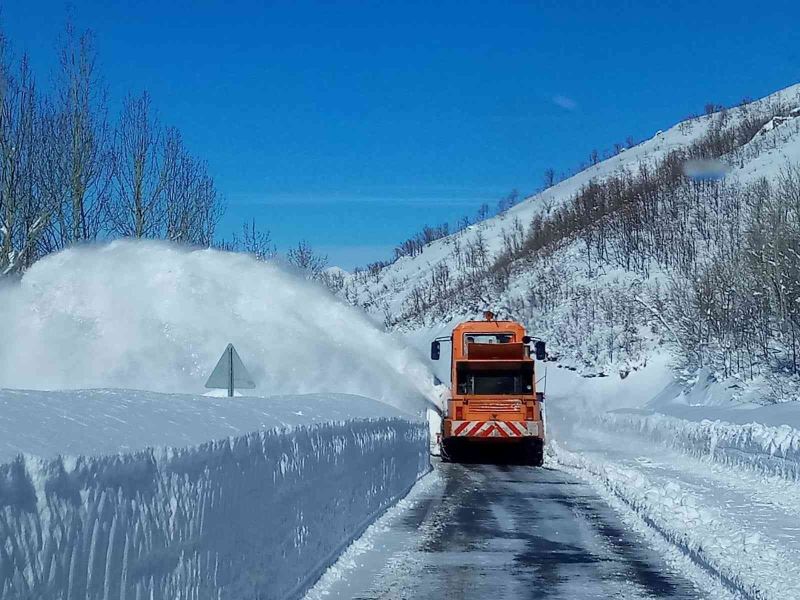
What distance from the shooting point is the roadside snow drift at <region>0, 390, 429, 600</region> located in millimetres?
3594

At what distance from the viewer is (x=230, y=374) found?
12.4m

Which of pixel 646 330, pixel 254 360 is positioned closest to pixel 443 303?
pixel 646 330

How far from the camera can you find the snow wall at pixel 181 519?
3.55 meters

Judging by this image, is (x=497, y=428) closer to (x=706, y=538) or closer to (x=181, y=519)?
(x=706, y=538)

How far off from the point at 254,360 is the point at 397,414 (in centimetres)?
832

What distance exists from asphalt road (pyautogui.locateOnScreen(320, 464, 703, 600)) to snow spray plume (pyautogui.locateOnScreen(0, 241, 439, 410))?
8.49 m

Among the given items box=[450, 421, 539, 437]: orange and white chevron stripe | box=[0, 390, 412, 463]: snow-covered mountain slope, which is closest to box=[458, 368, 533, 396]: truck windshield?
box=[450, 421, 539, 437]: orange and white chevron stripe

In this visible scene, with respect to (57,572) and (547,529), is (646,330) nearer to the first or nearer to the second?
(547,529)

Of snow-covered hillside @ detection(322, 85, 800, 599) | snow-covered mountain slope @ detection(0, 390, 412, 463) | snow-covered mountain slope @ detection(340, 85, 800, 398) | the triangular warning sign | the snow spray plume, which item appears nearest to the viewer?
snow-covered mountain slope @ detection(0, 390, 412, 463)

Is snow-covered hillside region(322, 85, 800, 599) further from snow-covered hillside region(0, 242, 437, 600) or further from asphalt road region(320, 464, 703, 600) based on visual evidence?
snow-covered hillside region(0, 242, 437, 600)

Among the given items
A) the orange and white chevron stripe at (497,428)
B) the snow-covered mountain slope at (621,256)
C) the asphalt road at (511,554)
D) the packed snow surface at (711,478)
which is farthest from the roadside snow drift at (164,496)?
the snow-covered mountain slope at (621,256)

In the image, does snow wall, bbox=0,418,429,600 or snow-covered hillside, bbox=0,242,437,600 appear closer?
snow wall, bbox=0,418,429,600

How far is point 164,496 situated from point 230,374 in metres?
7.69

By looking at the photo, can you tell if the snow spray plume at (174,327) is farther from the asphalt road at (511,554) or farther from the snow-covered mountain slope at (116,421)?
the snow-covered mountain slope at (116,421)
